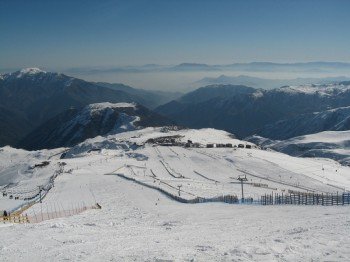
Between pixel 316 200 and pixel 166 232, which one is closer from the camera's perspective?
pixel 166 232

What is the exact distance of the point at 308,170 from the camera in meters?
129

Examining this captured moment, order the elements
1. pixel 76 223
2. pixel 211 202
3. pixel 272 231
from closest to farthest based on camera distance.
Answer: pixel 272 231 < pixel 76 223 < pixel 211 202

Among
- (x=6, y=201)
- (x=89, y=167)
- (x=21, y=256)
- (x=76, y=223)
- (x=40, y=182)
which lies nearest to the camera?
(x=21, y=256)

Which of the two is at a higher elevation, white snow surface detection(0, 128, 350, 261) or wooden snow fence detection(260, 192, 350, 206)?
white snow surface detection(0, 128, 350, 261)

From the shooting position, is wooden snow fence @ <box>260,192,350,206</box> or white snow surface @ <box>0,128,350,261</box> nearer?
white snow surface @ <box>0,128,350,261</box>

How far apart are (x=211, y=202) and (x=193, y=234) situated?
30872 millimetres

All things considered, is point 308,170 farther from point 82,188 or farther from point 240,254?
point 240,254

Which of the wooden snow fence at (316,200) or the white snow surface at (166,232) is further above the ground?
the white snow surface at (166,232)

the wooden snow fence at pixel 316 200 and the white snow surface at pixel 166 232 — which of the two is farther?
the wooden snow fence at pixel 316 200

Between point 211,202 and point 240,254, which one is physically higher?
point 240,254

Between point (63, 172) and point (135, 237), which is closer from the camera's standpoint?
point (135, 237)

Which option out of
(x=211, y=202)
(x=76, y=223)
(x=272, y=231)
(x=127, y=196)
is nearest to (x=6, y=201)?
(x=127, y=196)

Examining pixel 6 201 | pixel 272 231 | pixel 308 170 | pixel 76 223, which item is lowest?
pixel 308 170

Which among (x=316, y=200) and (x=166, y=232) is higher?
(x=166, y=232)
